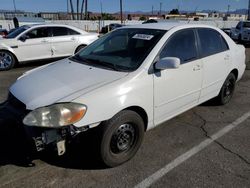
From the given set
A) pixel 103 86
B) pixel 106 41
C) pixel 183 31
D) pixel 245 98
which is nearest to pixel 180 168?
pixel 103 86

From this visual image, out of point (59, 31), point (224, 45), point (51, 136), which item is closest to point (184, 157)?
→ point (51, 136)

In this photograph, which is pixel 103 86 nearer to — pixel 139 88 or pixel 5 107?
pixel 139 88

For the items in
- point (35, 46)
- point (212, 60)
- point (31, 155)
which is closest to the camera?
point (31, 155)

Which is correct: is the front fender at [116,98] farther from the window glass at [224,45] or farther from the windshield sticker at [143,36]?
the window glass at [224,45]

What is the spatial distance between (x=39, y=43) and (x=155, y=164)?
7.01m

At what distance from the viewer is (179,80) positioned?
11.2ft

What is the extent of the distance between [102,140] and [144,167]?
0.67 m

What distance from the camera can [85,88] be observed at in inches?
106

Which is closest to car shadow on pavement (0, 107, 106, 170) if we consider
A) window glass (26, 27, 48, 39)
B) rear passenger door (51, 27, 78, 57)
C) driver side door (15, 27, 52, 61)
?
driver side door (15, 27, 52, 61)

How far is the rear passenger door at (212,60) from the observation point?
3.97 meters

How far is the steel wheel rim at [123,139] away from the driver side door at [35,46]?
21.8 feet

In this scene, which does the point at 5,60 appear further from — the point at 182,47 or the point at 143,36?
the point at 182,47

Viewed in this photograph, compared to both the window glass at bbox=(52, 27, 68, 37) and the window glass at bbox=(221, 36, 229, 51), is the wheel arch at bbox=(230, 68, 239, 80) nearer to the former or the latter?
the window glass at bbox=(221, 36, 229, 51)

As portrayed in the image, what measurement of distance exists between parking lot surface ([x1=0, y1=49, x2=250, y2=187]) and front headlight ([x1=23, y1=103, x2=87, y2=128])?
1.25ft
